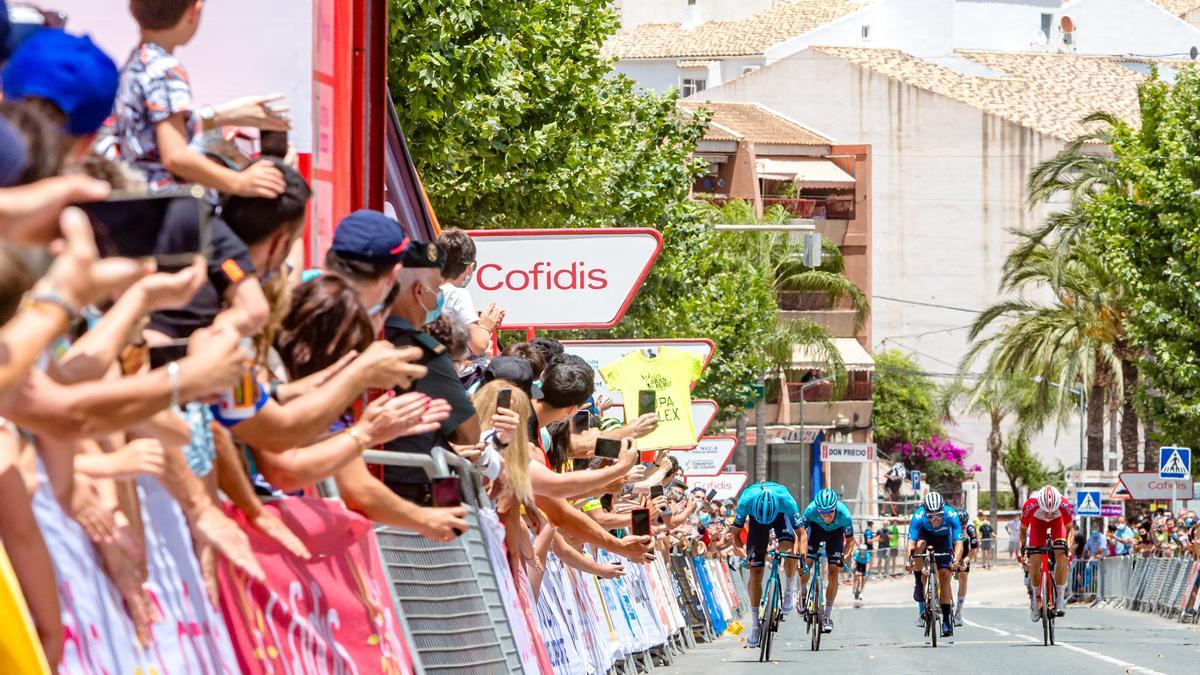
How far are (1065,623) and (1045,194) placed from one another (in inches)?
933

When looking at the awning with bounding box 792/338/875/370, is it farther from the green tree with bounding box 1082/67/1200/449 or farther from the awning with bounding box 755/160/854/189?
the green tree with bounding box 1082/67/1200/449

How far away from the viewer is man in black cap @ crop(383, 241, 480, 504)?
7.62 meters

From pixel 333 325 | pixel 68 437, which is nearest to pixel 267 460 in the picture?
pixel 333 325

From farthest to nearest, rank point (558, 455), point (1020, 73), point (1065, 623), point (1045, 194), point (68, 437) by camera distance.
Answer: point (1020, 73), point (1045, 194), point (1065, 623), point (558, 455), point (68, 437)

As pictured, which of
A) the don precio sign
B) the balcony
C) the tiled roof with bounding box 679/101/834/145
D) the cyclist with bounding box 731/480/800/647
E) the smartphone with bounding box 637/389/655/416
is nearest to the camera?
the don precio sign

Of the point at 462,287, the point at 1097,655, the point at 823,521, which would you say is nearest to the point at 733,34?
the point at 823,521

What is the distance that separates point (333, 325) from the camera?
6277 mm

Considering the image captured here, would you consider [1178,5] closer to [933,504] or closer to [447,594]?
[933,504]

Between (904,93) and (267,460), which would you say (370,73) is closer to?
(267,460)

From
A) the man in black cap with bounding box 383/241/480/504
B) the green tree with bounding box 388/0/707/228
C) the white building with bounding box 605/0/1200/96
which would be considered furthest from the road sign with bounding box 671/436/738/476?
the white building with bounding box 605/0/1200/96

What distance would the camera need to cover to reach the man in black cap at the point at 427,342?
7621 millimetres

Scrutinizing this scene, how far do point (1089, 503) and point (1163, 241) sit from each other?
916 cm

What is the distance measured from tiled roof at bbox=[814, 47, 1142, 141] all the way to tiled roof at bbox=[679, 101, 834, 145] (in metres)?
4.36

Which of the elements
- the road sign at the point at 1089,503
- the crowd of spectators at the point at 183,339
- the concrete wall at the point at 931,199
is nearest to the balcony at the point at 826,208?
the concrete wall at the point at 931,199
